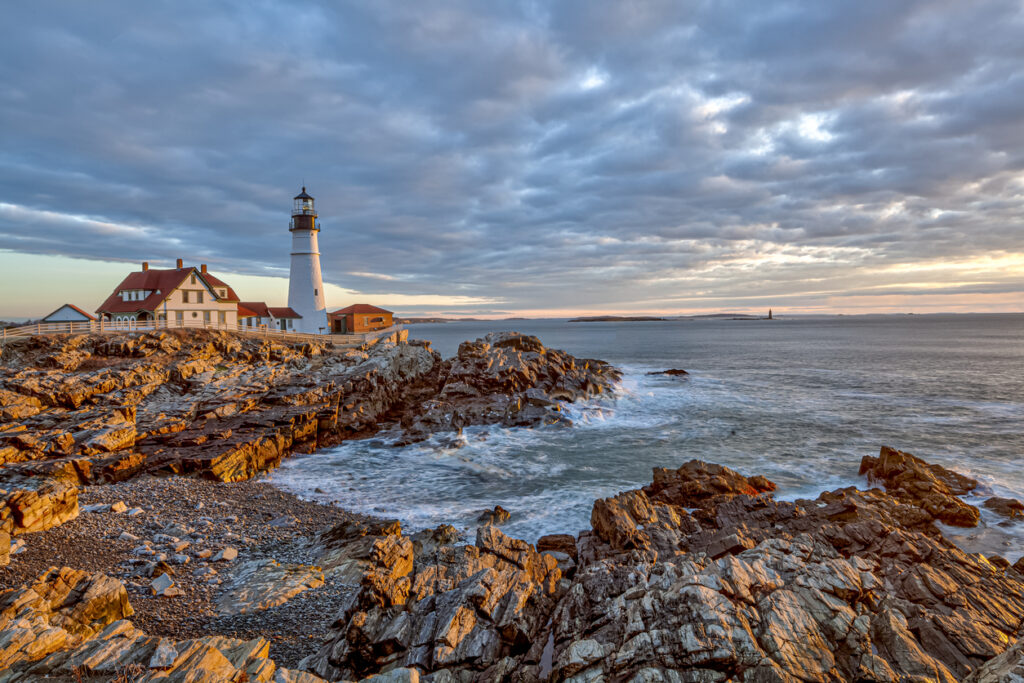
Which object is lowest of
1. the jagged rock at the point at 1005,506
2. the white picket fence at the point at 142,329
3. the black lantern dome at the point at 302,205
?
the jagged rock at the point at 1005,506

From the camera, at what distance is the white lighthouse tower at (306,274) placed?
57375 mm

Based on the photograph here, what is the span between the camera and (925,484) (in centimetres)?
1712

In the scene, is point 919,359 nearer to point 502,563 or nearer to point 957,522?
point 957,522

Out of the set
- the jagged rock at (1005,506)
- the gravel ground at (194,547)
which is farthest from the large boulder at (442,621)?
the jagged rock at (1005,506)

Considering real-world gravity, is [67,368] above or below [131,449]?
above

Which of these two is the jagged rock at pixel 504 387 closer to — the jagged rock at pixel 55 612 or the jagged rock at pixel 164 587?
the jagged rock at pixel 164 587

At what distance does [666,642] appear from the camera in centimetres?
747

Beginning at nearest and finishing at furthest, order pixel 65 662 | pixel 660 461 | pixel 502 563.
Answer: pixel 65 662, pixel 502 563, pixel 660 461

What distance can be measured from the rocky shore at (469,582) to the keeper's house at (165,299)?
27.1 m

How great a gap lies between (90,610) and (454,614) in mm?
6607

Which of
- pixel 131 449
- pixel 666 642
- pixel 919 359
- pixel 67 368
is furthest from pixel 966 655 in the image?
pixel 919 359

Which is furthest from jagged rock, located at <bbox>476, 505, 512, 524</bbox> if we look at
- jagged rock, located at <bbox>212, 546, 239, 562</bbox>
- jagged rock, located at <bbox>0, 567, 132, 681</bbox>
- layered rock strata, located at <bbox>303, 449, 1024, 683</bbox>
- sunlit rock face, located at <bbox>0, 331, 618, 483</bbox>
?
sunlit rock face, located at <bbox>0, 331, 618, 483</bbox>

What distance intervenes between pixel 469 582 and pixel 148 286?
171ft

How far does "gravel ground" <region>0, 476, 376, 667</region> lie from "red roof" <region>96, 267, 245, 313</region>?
117 ft
